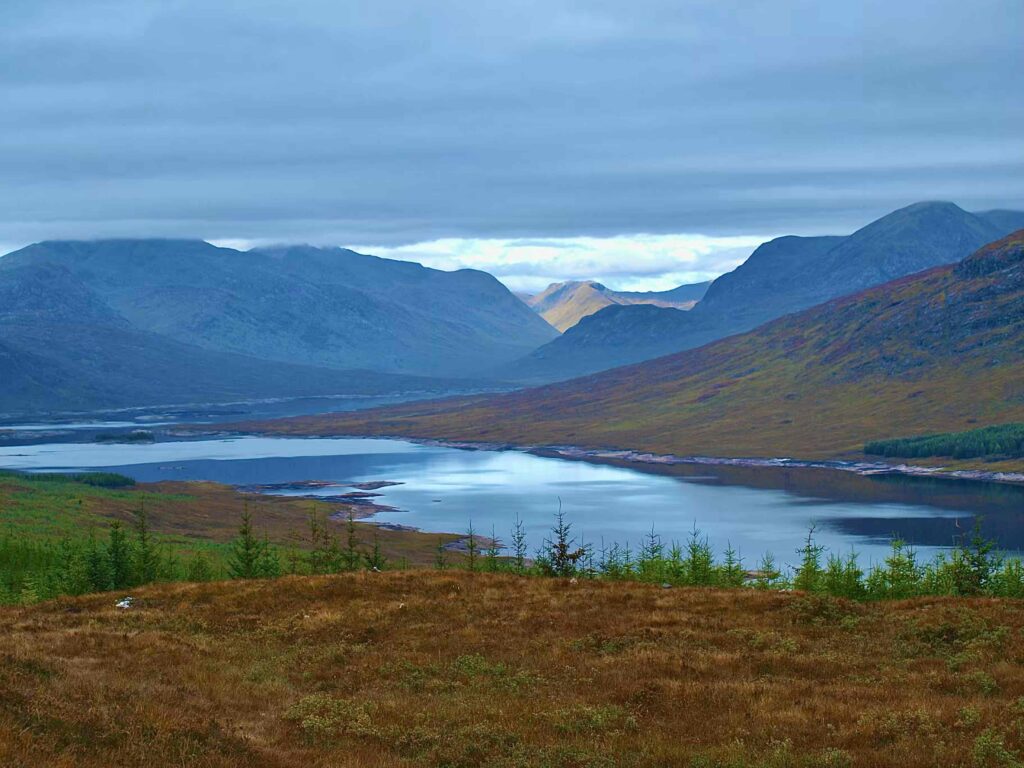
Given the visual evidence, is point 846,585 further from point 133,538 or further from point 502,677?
point 133,538

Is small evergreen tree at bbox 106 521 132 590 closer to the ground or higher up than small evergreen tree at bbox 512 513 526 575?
higher up

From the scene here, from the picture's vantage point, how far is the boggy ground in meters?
25.4

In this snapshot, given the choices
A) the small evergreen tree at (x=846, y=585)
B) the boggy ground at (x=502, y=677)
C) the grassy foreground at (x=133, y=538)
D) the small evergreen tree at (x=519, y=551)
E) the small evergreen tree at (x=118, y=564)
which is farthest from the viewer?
the small evergreen tree at (x=519, y=551)

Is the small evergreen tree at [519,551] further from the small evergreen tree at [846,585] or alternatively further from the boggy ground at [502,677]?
the boggy ground at [502,677]

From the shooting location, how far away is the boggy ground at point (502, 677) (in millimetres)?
25391

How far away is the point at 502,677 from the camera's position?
3450 cm

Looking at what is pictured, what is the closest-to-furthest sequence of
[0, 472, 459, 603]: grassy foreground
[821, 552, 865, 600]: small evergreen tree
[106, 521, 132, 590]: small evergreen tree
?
[821, 552, 865, 600]: small evergreen tree → [106, 521, 132, 590]: small evergreen tree → [0, 472, 459, 603]: grassy foreground

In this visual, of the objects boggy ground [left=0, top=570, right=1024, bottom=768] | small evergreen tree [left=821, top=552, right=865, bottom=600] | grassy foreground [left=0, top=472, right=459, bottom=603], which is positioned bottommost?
grassy foreground [left=0, top=472, right=459, bottom=603]

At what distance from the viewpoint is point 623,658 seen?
36.2 m

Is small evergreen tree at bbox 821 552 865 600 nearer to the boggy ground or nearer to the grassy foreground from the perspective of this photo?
the boggy ground

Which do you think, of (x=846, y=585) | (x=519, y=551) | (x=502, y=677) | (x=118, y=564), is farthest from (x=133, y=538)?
(x=502, y=677)

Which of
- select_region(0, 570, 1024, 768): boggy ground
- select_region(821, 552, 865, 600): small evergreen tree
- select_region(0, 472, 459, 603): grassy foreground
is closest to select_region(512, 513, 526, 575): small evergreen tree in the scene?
select_region(0, 472, 459, 603): grassy foreground

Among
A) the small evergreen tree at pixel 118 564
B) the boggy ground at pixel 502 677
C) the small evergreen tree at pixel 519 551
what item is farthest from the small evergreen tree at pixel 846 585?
the small evergreen tree at pixel 118 564

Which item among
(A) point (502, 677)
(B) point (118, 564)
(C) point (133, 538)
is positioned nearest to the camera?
(A) point (502, 677)
